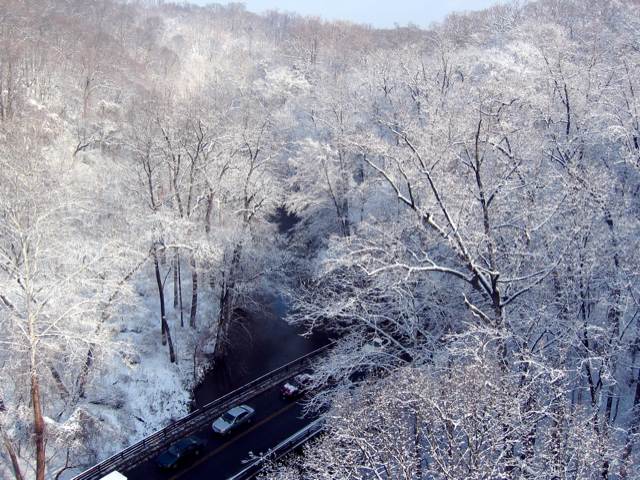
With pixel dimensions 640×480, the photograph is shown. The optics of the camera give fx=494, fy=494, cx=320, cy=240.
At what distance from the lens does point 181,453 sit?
704 inches

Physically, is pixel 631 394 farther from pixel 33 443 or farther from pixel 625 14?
pixel 625 14

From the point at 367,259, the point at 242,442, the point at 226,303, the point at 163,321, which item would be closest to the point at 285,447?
the point at 242,442

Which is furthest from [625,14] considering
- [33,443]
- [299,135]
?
[33,443]

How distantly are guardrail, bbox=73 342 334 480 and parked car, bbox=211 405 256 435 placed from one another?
2.97 feet

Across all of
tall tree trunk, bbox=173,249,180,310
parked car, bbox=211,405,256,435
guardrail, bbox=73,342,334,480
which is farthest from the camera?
tall tree trunk, bbox=173,249,180,310

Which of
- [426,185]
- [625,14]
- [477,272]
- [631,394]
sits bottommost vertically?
[631,394]

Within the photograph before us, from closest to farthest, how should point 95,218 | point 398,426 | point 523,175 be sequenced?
point 398,426
point 523,175
point 95,218

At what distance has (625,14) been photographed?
3869cm

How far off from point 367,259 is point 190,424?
35.3ft

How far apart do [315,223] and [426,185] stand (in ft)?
42.2

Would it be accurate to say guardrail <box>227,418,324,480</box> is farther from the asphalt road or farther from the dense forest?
the dense forest

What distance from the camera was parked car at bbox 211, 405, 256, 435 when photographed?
1941cm

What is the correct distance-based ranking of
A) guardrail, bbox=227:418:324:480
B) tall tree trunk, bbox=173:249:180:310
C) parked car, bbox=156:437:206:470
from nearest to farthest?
1. guardrail, bbox=227:418:324:480
2. parked car, bbox=156:437:206:470
3. tall tree trunk, bbox=173:249:180:310

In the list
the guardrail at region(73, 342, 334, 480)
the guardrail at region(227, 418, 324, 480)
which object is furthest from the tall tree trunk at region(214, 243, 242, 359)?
the guardrail at region(227, 418, 324, 480)
